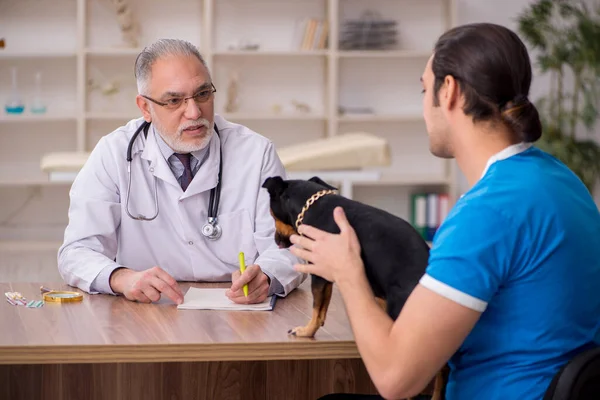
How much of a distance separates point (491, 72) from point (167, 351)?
752mm

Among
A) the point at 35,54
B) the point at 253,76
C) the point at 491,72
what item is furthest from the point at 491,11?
the point at 491,72

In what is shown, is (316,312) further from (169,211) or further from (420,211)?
(420,211)

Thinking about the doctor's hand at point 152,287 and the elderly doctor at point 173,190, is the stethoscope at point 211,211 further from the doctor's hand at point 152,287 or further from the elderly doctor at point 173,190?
the doctor's hand at point 152,287

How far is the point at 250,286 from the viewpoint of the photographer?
71.7 inches

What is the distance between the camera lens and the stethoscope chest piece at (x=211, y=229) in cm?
226

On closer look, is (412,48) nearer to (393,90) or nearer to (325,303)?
(393,90)

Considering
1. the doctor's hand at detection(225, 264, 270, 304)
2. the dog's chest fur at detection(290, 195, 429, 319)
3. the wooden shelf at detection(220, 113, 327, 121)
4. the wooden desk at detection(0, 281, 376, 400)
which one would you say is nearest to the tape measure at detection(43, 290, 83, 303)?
the wooden desk at detection(0, 281, 376, 400)

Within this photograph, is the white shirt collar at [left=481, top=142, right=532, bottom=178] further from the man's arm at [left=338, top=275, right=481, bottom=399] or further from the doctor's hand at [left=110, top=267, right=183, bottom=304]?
the doctor's hand at [left=110, top=267, right=183, bottom=304]

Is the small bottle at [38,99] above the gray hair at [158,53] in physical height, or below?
below

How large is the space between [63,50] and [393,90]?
2.54 meters

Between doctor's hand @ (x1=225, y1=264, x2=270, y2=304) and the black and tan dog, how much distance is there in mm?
287

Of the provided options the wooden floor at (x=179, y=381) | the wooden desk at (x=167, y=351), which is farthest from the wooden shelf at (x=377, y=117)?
the wooden floor at (x=179, y=381)

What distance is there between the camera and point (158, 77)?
2.25 m

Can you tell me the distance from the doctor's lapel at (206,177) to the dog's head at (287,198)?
0.72 metres
